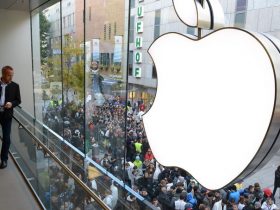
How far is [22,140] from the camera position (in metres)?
3.61

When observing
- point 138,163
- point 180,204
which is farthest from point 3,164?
point 138,163

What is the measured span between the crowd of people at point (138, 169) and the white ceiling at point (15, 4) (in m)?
2.33

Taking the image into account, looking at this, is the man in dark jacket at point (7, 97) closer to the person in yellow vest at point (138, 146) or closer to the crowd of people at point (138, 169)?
the crowd of people at point (138, 169)

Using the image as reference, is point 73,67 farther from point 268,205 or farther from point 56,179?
point 268,205

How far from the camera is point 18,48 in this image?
21.9ft

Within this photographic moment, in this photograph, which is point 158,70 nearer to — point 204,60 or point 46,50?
point 204,60

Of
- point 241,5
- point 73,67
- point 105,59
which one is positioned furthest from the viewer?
point 241,5

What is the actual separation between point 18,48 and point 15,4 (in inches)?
39.3

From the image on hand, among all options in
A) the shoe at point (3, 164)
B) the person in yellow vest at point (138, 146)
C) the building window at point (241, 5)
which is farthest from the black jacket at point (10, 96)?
the building window at point (241, 5)

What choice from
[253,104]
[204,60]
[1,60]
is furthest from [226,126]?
[1,60]

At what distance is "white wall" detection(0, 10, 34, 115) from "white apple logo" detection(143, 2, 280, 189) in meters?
5.96

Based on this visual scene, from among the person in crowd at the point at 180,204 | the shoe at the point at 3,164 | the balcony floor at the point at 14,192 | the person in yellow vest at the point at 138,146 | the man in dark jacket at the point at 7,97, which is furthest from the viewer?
the person in yellow vest at the point at 138,146

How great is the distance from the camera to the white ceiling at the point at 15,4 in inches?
227

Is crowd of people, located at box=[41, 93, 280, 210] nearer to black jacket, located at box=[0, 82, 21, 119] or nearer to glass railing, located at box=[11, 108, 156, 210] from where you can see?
glass railing, located at box=[11, 108, 156, 210]
